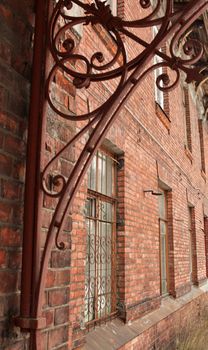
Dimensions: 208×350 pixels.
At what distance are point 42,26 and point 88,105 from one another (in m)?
1.94

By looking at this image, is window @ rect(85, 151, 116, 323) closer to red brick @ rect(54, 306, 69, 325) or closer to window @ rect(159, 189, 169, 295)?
red brick @ rect(54, 306, 69, 325)

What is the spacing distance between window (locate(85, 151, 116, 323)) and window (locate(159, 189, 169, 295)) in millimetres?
2724

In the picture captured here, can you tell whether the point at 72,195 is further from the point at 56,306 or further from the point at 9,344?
the point at 9,344

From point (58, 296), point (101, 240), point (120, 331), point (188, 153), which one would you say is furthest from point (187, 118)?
point (58, 296)

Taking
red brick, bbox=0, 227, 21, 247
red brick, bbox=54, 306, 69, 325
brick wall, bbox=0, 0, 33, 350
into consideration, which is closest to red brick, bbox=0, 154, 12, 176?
brick wall, bbox=0, 0, 33, 350

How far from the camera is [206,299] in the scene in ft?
35.1

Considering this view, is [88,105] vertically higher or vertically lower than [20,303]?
higher

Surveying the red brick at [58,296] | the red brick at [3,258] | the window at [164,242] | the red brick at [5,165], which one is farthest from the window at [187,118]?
the red brick at [3,258]

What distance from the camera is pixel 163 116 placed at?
24.0ft

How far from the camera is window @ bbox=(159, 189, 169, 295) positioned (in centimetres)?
713

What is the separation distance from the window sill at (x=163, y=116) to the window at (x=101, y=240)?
2467mm

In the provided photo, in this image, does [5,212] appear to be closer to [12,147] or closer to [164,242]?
[12,147]

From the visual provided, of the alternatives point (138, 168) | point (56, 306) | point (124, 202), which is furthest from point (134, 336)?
point (56, 306)

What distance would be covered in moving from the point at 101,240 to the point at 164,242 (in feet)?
11.2
